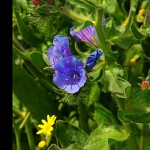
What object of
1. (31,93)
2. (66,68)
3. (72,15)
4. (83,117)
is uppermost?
(72,15)

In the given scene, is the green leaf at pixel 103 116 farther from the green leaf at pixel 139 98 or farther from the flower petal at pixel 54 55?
the flower petal at pixel 54 55

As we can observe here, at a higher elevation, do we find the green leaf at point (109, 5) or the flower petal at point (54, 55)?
the green leaf at point (109, 5)

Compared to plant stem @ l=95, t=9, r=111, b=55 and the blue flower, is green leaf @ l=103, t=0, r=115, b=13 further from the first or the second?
the blue flower

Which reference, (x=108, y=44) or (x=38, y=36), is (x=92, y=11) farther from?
(x=38, y=36)

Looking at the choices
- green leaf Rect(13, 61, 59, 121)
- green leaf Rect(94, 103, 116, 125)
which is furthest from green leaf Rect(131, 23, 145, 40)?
green leaf Rect(13, 61, 59, 121)

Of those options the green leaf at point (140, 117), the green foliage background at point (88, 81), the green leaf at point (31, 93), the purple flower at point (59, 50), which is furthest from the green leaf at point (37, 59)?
the green leaf at point (140, 117)

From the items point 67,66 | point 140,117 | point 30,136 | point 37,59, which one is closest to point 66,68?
point 67,66

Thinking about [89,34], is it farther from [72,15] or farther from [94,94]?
[94,94]
